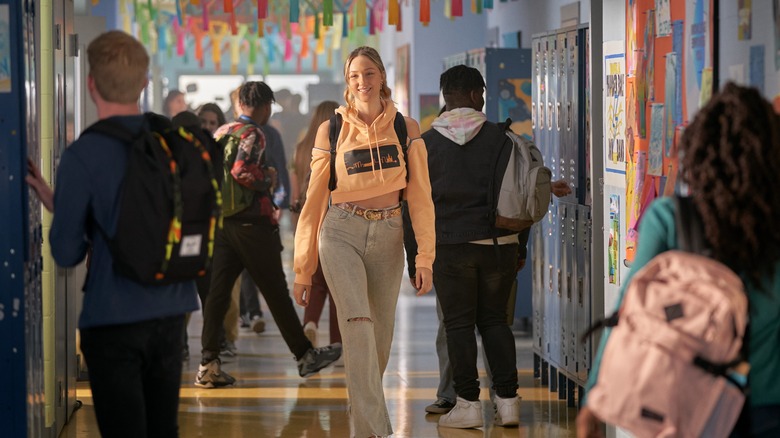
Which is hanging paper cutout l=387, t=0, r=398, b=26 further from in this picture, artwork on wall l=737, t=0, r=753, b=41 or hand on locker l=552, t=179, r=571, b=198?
artwork on wall l=737, t=0, r=753, b=41

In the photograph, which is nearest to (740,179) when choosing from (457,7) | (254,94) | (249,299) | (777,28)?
(777,28)

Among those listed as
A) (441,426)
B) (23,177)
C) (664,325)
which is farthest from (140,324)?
(441,426)

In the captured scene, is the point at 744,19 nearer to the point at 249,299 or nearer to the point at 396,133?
the point at 396,133

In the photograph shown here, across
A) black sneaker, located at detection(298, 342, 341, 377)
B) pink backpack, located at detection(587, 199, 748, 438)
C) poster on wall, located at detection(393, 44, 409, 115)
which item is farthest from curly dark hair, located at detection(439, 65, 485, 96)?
poster on wall, located at detection(393, 44, 409, 115)

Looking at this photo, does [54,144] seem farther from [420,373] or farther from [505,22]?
[505,22]

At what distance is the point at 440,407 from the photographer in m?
6.29

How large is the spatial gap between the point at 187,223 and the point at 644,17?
6.96 feet

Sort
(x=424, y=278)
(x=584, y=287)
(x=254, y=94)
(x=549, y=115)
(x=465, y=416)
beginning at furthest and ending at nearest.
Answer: (x=254, y=94) → (x=549, y=115) → (x=584, y=287) → (x=465, y=416) → (x=424, y=278)

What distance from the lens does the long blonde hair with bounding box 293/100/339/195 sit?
7.64m

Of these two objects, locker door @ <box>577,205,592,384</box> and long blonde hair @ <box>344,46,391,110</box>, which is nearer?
long blonde hair @ <box>344,46,391,110</box>

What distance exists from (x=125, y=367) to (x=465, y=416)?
280 cm

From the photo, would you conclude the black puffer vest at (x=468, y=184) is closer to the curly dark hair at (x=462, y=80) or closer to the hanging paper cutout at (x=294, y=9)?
the curly dark hair at (x=462, y=80)

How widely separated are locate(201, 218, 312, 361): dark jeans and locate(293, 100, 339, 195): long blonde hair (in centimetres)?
55

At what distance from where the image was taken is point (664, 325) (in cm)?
262
